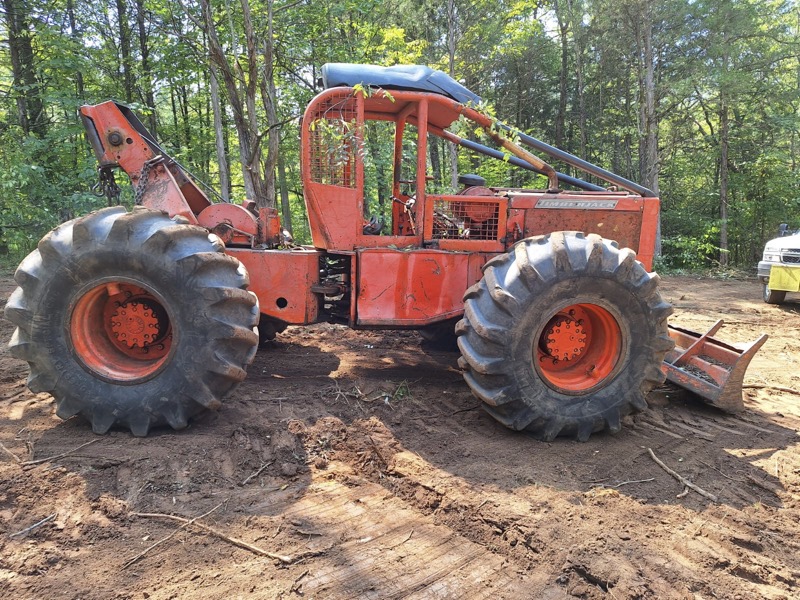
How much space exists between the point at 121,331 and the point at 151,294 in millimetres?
489

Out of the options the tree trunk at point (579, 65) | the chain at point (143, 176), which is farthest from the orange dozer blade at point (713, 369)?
the tree trunk at point (579, 65)

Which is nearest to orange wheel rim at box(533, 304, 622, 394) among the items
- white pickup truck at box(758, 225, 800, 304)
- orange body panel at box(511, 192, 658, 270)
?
orange body panel at box(511, 192, 658, 270)

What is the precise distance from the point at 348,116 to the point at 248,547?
10.6 feet

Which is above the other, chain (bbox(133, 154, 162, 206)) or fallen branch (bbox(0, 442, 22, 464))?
chain (bbox(133, 154, 162, 206))

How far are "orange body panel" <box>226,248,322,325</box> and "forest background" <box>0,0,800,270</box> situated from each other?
385 cm

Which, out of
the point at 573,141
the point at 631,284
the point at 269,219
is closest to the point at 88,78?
the point at 269,219

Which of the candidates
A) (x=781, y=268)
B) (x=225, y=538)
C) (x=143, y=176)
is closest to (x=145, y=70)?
(x=143, y=176)

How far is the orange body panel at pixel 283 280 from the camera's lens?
4.29m

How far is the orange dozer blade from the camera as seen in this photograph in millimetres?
4094

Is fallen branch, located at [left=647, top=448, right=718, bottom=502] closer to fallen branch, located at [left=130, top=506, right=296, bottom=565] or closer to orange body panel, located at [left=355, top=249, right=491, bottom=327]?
orange body panel, located at [left=355, top=249, right=491, bottom=327]

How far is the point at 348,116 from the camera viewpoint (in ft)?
13.7

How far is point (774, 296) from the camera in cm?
979

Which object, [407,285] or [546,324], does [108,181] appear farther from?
→ [546,324]

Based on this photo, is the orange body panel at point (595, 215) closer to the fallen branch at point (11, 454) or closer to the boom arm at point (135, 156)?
the boom arm at point (135, 156)
